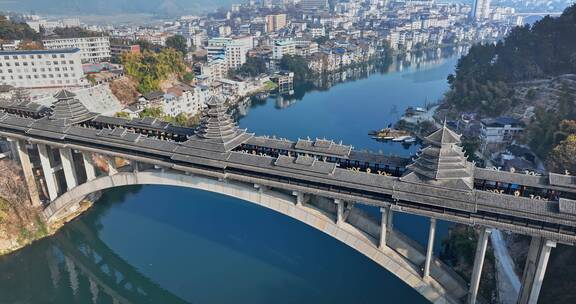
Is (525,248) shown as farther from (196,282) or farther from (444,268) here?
(196,282)

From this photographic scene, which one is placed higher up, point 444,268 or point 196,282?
point 444,268

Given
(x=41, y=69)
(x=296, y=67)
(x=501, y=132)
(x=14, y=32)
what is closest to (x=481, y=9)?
(x=296, y=67)

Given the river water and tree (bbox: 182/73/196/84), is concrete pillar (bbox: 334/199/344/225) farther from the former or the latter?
tree (bbox: 182/73/196/84)

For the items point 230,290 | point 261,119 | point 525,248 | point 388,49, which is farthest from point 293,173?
point 388,49

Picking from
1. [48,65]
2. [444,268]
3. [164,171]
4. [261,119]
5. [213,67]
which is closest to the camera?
[444,268]

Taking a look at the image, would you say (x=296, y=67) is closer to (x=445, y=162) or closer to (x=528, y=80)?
(x=528, y=80)

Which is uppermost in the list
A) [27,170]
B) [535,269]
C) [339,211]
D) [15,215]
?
[339,211]
